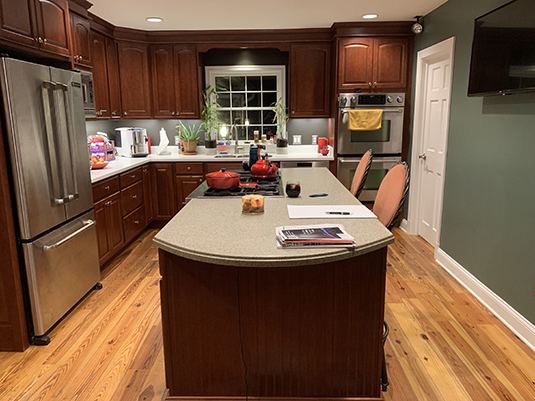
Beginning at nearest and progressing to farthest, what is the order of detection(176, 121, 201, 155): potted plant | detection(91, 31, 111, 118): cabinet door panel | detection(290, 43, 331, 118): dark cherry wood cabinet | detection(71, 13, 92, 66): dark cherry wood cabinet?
detection(71, 13, 92, 66): dark cherry wood cabinet
detection(91, 31, 111, 118): cabinet door panel
detection(290, 43, 331, 118): dark cherry wood cabinet
detection(176, 121, 201, 155): potted plant

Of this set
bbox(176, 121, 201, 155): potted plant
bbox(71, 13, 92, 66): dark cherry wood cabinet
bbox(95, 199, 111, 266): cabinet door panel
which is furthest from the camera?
bbox(176, 121, 201, 155): potted plant

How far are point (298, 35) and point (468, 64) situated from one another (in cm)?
220

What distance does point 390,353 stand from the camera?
2.34 metres

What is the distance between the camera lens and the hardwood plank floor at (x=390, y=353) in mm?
2023

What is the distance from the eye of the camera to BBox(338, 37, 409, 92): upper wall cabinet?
461 centimetres

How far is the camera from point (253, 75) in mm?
5270

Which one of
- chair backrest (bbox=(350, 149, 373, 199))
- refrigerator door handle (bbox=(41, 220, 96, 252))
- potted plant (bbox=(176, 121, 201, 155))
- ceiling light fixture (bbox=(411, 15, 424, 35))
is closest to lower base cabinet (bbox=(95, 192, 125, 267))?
refrigerator door handle (bbox=(41, 220, 96, 252))

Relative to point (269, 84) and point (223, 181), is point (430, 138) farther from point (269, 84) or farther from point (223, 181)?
point (223, 181)

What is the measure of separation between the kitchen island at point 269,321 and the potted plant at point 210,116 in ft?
11.3

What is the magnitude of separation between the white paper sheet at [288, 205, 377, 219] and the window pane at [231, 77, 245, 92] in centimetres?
350

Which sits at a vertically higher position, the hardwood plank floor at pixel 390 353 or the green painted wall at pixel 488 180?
the green painted wall at pixel 488 180

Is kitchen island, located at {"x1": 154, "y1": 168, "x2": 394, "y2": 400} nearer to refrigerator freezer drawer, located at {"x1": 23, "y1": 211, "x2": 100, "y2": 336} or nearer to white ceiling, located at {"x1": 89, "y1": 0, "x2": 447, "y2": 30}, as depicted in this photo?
refrigerator freezer drawer, located at {"x1": 23, "y1": 211, "x2": 100, "y2": 336}

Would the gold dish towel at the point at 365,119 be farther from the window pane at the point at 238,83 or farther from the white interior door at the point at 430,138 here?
the window pane at the point at 238,83

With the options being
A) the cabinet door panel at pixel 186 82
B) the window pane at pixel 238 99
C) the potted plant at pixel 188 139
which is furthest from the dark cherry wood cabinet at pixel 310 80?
the potted plant at pixel 188 139
